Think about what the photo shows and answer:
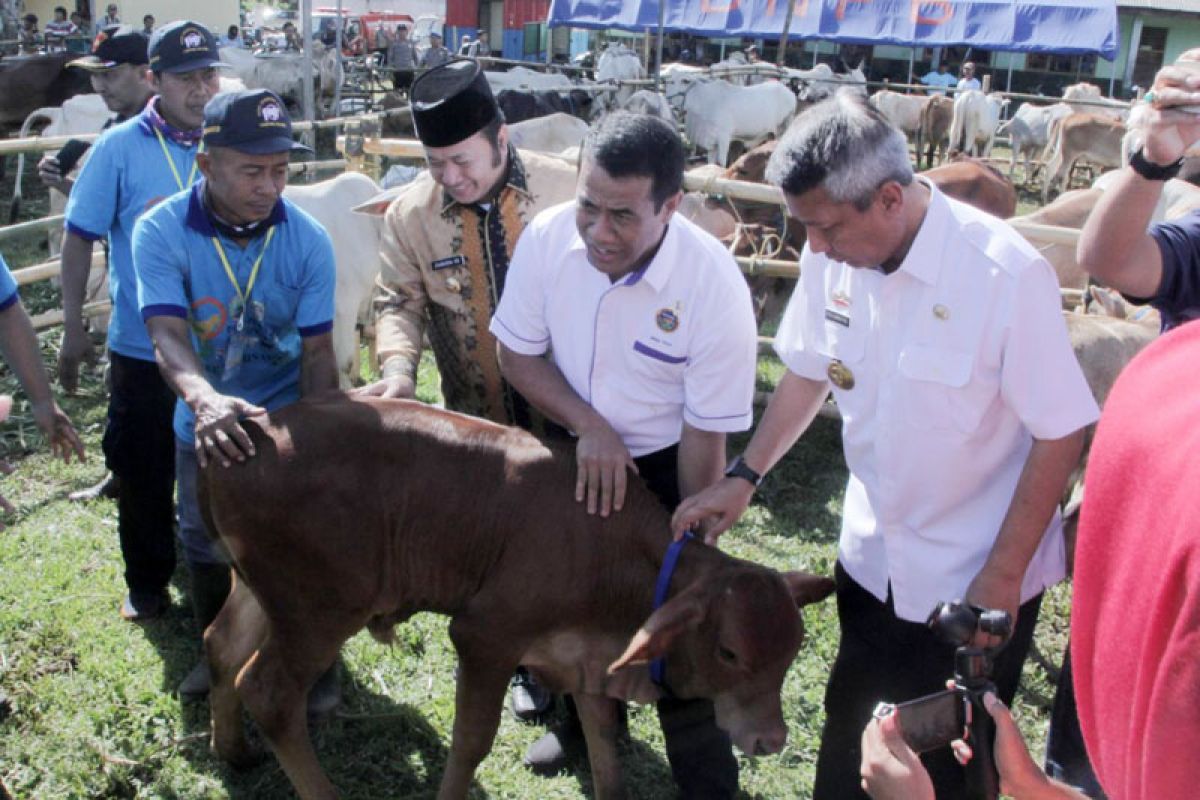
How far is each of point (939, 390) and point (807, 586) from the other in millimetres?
788

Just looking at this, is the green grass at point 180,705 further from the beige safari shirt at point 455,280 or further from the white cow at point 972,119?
the white cow at point 972,119

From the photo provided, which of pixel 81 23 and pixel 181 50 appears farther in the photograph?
pixel 81 23

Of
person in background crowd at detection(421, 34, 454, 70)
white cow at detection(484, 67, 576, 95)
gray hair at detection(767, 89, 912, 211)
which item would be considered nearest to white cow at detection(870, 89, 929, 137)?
white cow at detection(484, 67, 576, 95)

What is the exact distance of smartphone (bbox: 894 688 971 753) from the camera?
1.82 metres

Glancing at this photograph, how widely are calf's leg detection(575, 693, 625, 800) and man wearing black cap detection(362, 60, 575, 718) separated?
93 centimetres

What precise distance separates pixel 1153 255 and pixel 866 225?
0.67m

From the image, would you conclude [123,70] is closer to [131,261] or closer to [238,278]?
[131,261]

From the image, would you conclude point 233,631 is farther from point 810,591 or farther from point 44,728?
point 810,591

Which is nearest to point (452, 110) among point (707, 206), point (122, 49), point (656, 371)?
point (656, 371)

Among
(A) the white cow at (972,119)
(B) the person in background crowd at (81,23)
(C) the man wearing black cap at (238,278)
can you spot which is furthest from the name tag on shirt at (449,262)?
(B) the person in background crowd at (81,23)

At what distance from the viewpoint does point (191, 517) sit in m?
3.74

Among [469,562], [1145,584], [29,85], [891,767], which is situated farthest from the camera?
[29,85]

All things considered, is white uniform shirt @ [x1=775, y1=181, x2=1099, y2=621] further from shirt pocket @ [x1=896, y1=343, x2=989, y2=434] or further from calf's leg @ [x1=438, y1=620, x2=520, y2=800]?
calf's leg @ [x1=438, y1=620, x2=520, y2=800]

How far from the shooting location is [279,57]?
24.1 metres
